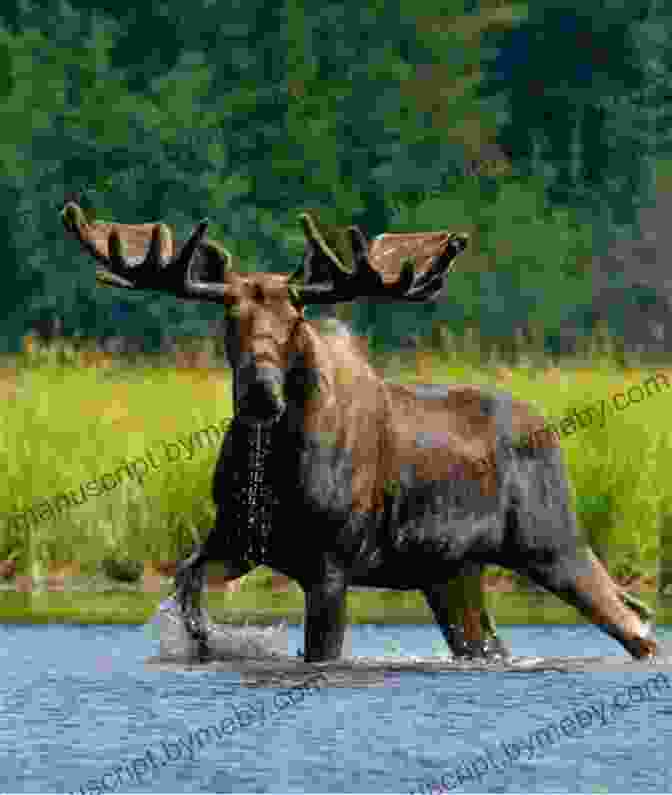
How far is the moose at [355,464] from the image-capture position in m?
13.7

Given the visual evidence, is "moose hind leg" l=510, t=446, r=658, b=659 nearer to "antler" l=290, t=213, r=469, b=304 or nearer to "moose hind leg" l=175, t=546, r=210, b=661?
"antler" l=290, t=213, r=469, b=304

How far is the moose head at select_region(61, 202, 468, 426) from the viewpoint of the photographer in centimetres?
1336

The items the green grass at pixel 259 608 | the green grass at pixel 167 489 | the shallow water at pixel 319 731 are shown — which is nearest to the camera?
Result: the shallow water at pixel 319 731

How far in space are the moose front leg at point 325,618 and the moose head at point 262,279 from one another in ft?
2.95

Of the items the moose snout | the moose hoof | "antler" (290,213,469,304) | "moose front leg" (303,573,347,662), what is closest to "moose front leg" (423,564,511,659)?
the moose hoof

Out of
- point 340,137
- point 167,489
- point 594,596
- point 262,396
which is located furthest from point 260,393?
point 340,137

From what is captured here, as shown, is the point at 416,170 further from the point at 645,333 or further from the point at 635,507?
the point at 635,507

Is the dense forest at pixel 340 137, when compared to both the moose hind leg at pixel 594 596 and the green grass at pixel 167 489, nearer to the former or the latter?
the green grass at pixel 167 489

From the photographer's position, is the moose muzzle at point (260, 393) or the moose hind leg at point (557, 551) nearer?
the moose muzzle at point (260, 393)

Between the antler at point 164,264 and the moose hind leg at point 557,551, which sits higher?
the antler at point 164,264

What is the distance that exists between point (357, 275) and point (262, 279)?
1.78 feet

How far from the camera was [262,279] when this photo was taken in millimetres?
13609

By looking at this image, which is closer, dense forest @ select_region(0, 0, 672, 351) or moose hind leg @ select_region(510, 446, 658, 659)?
moose hind leg @ select_region(510, 446, 658, 659)

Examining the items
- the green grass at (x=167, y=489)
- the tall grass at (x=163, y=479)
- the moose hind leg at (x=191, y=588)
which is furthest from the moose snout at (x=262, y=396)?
the tall grass at (x=163, y=479)
